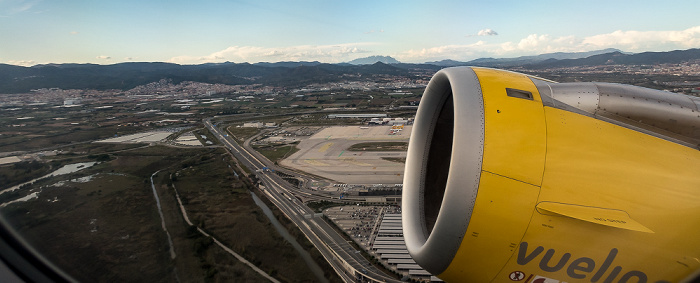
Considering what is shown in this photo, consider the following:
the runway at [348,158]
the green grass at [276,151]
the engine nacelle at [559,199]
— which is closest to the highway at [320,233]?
the green grass at [276,151]

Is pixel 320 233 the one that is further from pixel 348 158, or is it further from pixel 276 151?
pixel 276 151

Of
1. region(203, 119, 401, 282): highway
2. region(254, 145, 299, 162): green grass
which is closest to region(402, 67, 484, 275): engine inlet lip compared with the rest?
region(203, 119, 401, 282): highway

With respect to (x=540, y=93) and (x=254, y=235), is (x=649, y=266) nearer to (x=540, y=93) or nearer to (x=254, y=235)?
(x=540, y=93)

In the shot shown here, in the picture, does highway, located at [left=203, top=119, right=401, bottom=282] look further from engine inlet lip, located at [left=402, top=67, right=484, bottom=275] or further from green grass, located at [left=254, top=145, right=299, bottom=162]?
engine inlet lip, located at [left=402, top=67, right=484, bottom=275]

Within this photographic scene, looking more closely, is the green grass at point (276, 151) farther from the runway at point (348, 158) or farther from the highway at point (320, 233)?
the highway at point (320, 233)

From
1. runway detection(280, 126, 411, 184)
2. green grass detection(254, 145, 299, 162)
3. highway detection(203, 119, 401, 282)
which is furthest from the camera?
green grass detection(254, 145, 299, 162)

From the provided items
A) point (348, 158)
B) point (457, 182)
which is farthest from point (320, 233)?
point (457, 182)
